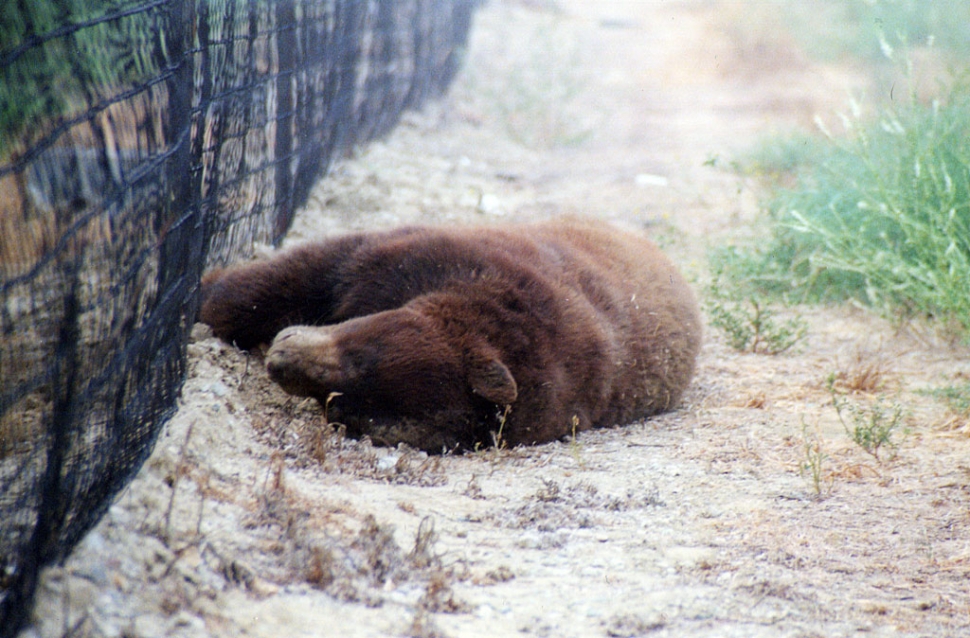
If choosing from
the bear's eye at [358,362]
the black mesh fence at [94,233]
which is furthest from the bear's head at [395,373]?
the black mesh fence at [94,233]

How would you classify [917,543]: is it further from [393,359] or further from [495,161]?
[495,161]

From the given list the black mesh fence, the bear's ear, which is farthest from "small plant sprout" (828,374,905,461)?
the black mesh fence

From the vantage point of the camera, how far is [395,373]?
11.9 feet


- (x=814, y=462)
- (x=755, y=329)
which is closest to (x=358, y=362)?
(x=814, y=462)

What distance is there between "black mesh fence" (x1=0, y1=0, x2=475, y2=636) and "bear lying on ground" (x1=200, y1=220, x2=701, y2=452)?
0.50 meters

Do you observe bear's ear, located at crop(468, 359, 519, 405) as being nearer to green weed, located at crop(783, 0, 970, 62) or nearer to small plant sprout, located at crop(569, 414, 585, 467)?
small plant sprout, located at crop(569, 414, 585, 467)

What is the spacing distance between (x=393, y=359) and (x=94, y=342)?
1.43m

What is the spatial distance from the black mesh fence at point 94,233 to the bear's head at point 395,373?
539mm

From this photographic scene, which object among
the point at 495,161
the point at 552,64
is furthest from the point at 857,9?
the point at 495,161

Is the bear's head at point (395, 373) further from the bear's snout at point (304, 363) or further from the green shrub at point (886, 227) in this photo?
the green shrub at point (886, 227)

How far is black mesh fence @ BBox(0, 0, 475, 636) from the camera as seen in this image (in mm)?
1951

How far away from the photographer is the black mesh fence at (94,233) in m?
1.95

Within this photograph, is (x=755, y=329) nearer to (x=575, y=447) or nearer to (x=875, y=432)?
(x=875, y=432)

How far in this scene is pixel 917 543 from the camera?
320 centimetres
